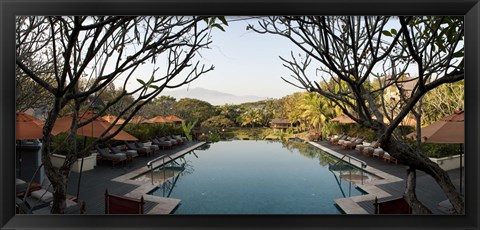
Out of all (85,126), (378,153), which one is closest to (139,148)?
(85,126)

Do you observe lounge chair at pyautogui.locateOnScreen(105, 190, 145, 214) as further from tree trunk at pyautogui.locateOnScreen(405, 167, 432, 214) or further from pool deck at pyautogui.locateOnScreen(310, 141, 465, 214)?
pool deck at pyautogui.locateOnScreen(310, 141, 465, 214)

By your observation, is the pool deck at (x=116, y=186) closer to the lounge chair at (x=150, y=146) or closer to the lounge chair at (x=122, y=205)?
the lounge chair at (x=150, y=146)

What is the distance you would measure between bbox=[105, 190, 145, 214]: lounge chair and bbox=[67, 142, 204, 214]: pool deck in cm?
70

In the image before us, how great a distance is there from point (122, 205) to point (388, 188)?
4.59 metres

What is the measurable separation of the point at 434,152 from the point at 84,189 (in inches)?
273

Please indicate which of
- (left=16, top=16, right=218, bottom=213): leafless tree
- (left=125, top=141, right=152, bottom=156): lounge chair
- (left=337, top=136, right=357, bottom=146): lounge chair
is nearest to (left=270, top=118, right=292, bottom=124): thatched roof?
(left=337, top=136, right=357, bottom=146): lounge chair

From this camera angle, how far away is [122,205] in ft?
9.62

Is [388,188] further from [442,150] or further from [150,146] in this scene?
[150,146]

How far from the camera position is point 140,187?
505cm
